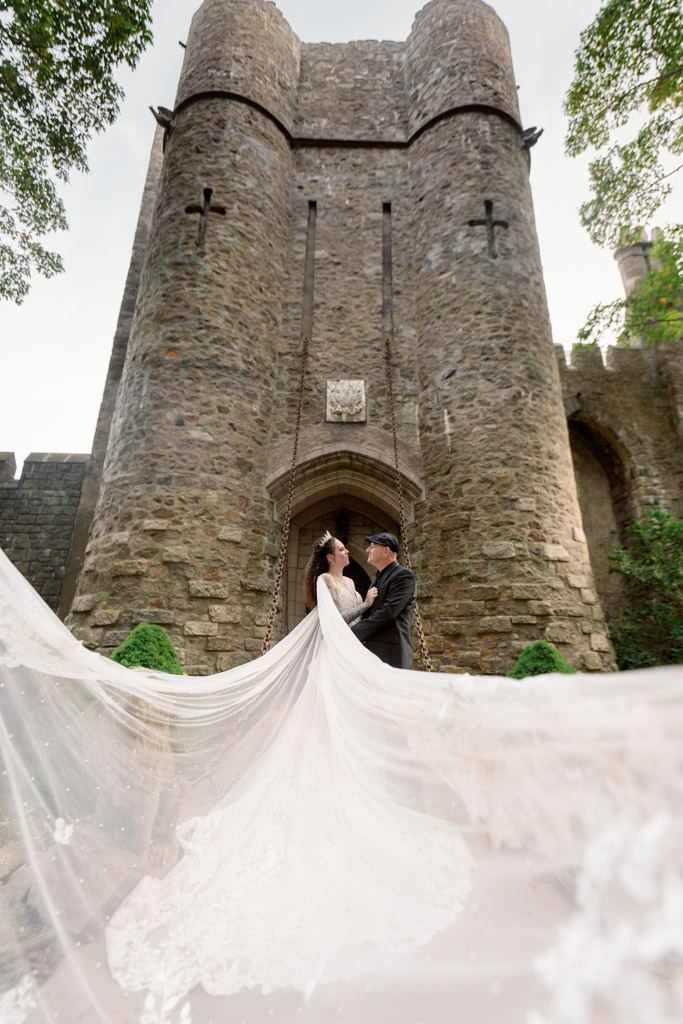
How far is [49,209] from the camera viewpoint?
8953 mm

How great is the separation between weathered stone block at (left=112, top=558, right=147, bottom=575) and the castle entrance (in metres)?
2.69

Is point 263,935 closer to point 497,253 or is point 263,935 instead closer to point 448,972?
point 448,972

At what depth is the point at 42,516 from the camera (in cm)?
876

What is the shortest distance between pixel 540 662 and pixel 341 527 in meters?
4.81

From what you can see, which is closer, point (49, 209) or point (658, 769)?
point (658, 769)

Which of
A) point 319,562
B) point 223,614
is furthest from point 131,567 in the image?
point 319,562

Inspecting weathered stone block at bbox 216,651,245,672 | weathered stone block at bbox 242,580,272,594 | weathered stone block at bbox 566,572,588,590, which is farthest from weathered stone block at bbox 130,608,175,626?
weathered stone block at bbox 566,572,588,590

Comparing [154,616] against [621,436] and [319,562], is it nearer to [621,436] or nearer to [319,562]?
[319,562]

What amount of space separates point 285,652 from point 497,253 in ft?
24.7

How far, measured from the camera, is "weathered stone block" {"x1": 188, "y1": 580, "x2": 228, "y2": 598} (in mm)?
6285

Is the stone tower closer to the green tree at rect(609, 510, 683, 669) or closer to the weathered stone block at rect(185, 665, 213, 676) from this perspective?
the weathered stone block at rect(185, 665, 213, 676)

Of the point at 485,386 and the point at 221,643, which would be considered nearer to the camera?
the point at 221,643

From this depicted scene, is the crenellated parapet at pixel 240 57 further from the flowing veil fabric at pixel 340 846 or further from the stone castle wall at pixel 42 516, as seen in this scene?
the flowing veil fabric at pixel 340 846

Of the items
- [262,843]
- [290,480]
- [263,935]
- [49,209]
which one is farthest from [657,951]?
[49,209]
